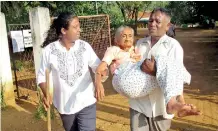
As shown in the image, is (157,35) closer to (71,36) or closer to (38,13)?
(71,36)

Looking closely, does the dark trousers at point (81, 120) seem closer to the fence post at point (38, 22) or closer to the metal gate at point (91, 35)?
the fence post at point (38, 22)

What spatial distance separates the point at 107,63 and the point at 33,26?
333 centimetres

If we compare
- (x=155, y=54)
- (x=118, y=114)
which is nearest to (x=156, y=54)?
(x=155, y=54)

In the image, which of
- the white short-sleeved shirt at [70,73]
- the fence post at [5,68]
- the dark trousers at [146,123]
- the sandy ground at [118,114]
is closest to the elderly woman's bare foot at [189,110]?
the dark trousers at [146,123]

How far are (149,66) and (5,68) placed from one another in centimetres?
467

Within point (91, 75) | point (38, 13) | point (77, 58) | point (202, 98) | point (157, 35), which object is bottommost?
point (202, 98)

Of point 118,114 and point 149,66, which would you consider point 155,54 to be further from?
point 118,114

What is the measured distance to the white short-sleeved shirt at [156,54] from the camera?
89.0 inches

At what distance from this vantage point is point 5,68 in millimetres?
6074

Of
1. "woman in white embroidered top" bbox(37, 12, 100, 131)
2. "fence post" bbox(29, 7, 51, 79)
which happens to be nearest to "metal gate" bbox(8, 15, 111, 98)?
"fence post" bbox(29, 7, 51, 79)

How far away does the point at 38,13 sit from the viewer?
5426mm

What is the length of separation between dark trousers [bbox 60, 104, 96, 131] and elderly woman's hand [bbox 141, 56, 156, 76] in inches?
35.3

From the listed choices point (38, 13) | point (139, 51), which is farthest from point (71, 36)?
point (38, 13)

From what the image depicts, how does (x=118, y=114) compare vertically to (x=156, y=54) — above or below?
below
